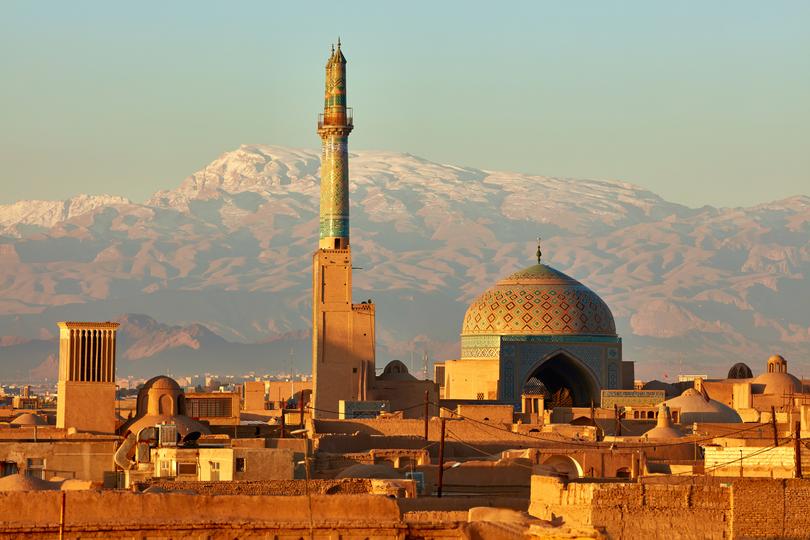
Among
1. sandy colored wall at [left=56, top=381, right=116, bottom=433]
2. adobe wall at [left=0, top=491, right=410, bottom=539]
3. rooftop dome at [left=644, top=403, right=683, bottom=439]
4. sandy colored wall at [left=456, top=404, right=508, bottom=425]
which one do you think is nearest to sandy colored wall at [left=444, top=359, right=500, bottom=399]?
sandy colored wall at [left=456, top=404, right=508, bottom=425]

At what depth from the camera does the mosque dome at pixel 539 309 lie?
161 feet

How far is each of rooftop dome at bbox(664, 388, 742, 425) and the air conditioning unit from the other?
18.5 m

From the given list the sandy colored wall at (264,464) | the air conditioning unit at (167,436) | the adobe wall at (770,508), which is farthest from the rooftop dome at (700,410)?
the adobe wall at (770,508)

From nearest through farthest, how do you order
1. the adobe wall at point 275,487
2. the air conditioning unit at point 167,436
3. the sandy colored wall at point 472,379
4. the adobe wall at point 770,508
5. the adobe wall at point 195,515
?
1. the adobe wall at point 195,515
2. the adobe wall at point 770,508
3. the adobe wall at point 275,487
4. the air conditioning unit at point 167,436
5. the sandy colored wall at point 472,379

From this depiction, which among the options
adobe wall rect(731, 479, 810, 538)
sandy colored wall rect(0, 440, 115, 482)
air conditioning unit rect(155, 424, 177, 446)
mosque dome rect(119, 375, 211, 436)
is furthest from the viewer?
mosque dome rect(119, 375, 211, 436)

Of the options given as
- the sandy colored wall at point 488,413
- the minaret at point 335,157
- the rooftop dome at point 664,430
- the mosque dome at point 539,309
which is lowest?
the rooftop dome at point 664,430

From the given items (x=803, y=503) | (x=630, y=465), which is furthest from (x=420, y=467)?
(x=803, y=503)

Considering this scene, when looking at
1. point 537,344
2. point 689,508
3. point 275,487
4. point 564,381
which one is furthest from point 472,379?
point 689,508

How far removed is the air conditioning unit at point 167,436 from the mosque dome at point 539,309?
26.8 meters

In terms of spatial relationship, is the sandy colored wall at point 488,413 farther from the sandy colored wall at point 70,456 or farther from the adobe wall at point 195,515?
the adobe wall at point 195,515

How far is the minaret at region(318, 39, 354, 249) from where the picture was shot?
48.4 meters

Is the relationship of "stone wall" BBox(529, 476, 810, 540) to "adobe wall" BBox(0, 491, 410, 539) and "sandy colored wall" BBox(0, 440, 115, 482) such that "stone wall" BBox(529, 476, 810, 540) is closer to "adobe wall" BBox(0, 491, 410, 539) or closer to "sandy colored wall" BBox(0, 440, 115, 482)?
"adobe wall" BBox(0, 491, 410, 539)

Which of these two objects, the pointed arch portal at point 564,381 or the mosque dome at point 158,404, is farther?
the pointed arch portal at point 564,381

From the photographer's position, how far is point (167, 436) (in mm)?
22266
